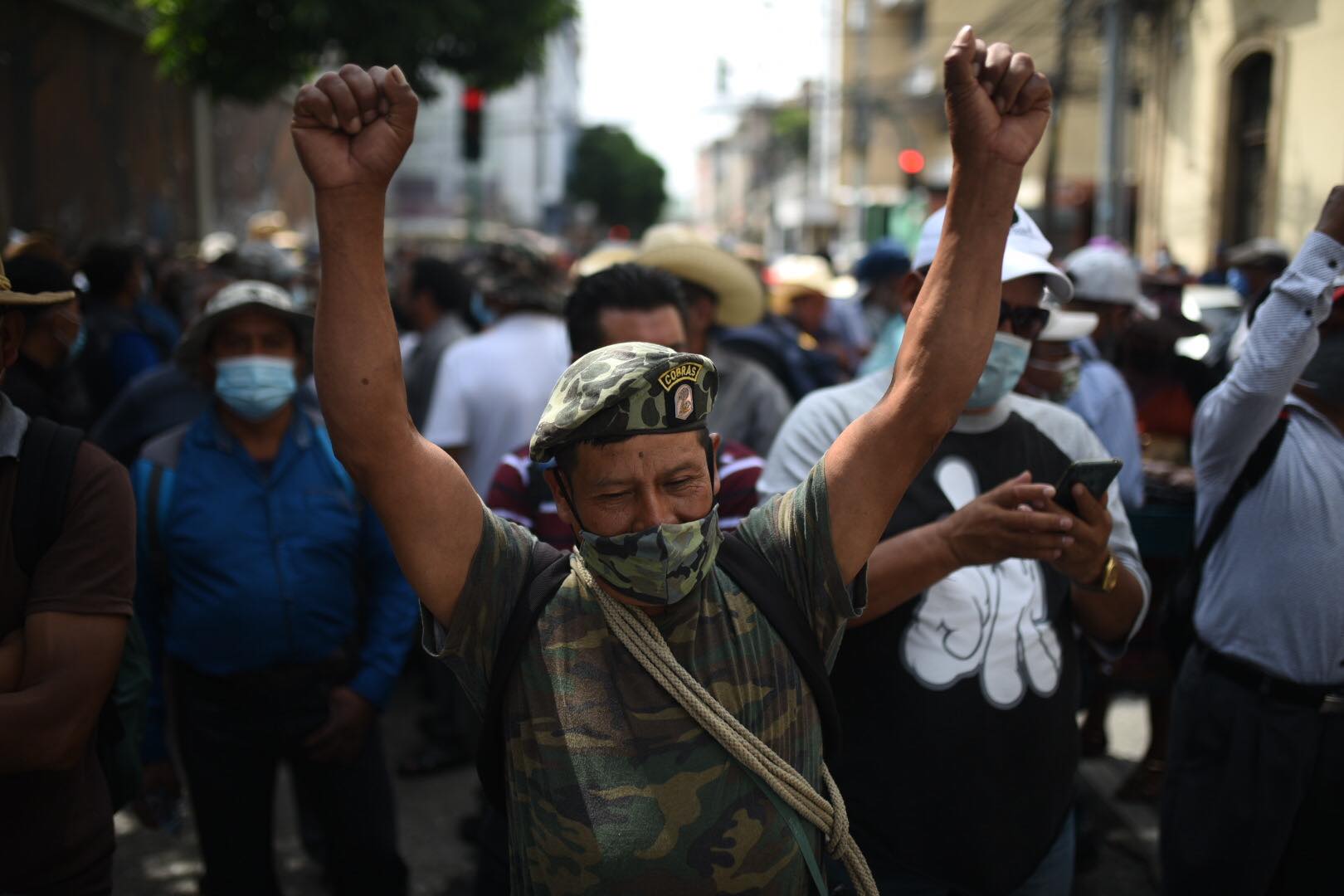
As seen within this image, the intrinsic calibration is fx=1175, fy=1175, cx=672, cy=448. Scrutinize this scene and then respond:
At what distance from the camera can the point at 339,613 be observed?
335cm

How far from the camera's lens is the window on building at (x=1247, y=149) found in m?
12.5

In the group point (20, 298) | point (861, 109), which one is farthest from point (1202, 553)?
point (861, 109)

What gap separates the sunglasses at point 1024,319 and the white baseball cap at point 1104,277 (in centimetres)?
288

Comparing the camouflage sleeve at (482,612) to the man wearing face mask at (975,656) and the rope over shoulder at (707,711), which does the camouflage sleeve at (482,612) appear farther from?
the man wearing face mask at (975,656)

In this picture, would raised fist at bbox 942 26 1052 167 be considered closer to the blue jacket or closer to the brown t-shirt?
the brown t-shirt

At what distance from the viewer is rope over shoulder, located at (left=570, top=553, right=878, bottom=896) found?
181 cm

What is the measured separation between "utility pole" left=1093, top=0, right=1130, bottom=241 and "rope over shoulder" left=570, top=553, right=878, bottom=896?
495 inches

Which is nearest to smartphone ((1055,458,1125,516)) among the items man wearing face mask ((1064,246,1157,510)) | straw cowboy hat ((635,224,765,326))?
man wearing face mask ((1064,246,1157,510))

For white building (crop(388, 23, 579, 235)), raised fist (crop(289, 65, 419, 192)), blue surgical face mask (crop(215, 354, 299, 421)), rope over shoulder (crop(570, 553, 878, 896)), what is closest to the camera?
raised fist (crop(289, 65, 419, 192))

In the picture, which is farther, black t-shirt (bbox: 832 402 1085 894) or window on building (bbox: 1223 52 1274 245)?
window on building (bbox: 1223 52 1274 245)

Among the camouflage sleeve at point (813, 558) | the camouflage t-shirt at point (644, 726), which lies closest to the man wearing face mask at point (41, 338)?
the camouflage t-shirt at point (644, 726)

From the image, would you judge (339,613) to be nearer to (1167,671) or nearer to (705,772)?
(705,772)

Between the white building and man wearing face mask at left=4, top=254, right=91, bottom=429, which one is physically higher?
the white building

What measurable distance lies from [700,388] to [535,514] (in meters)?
1.16
